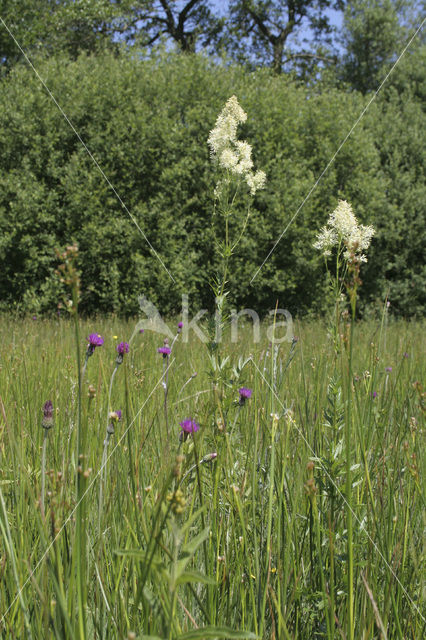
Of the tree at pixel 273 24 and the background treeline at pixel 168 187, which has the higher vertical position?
the tree at pixel 273 24

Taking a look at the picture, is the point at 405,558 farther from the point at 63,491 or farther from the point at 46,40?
the point at 46,40

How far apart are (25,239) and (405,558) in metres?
6.94

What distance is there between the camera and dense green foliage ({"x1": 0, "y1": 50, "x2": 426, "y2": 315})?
751 centimetres

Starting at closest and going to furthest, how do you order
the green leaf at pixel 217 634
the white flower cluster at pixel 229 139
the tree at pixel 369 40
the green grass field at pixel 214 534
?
the green leaf at pixel 217 634
the green grass field at pixel 214 534
the white flower cluster at pixel 229 139
the tree at pixel 369 40

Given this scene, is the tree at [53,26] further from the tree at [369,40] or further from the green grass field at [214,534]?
the green grass field at [214,534]

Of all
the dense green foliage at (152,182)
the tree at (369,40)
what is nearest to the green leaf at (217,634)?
the dense green foliage at (152,182)

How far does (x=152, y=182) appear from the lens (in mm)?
7891

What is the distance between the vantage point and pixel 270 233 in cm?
826

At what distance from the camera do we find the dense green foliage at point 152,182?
24.6 ft

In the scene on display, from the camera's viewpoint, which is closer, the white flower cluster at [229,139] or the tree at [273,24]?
the white flower cluster at [229,139]

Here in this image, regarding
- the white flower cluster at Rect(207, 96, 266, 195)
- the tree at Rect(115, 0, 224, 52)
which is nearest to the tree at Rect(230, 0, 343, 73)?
the tree at Rect(115, 0, 224, 52)

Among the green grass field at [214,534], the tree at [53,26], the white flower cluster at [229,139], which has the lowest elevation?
the green grass field at [214,534]

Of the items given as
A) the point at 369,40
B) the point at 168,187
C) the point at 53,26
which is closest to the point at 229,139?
the point at 168,187

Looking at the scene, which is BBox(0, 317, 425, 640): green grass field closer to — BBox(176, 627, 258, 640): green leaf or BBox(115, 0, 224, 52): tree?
BBox(176, 627, 258, 640): green leaf
